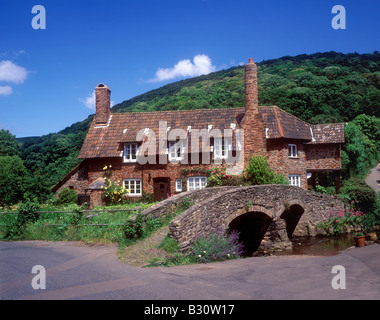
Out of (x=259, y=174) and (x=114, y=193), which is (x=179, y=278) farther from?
(x=114, y=193)

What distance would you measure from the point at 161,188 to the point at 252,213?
30.8 feet

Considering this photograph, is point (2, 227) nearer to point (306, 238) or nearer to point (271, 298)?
→ point (271, 298)

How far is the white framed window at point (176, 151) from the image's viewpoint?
25073 mm

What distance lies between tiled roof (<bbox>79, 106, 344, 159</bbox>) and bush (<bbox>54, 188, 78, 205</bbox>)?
9.33ft

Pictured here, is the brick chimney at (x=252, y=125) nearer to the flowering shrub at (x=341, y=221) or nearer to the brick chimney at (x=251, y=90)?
the brick chimney at (x=251, y=90)

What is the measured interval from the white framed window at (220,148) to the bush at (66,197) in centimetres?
1091

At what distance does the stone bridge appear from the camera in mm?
12688

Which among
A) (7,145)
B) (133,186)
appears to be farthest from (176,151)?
(7,145)

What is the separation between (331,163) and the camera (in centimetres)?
2772

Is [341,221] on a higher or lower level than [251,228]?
lower

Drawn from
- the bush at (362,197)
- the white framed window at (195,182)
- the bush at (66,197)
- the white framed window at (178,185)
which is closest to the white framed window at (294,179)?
the bush at (362,197)

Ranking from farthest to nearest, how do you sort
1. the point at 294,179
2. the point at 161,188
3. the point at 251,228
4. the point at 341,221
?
the point at 294,179 → the point at 161,188 → the point at 341,221 → the point at 251,228

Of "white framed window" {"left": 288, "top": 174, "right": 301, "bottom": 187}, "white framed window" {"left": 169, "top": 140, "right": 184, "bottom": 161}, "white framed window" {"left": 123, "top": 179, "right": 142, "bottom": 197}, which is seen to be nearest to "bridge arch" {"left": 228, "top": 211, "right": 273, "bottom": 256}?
"white framed window" {"left": 288, "top": 174, "right": 301, "bottom": 187}

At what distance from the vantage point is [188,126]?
26234 mm
